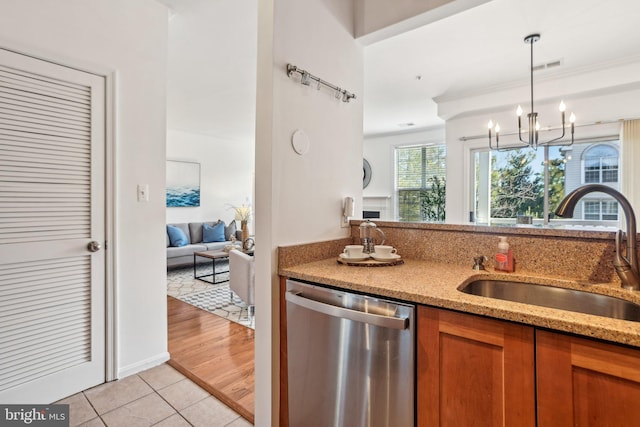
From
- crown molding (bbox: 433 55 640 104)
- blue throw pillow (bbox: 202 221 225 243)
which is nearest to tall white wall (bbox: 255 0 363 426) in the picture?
crown molding (bbox: 433 55 640 104)

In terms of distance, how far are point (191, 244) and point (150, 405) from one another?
4198 millimetres

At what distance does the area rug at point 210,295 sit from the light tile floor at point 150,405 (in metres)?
1.02

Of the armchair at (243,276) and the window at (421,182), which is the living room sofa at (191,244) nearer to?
the armchair at (243,276)

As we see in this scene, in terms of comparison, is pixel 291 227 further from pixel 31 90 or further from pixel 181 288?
pixel 181 288

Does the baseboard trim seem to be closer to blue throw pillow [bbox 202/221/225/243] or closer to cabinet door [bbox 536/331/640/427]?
cabinet door [bbox 536/331/640/427]

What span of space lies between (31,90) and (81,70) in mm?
282

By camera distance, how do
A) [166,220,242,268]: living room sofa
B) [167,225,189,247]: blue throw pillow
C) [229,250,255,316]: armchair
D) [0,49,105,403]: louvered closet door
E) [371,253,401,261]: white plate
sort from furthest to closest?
[167,225,189,247]: blue throw pillow, [166,220,242,268]: living room sofa, [229,250,255,316]: armchair, [0,49,105,403]: louvered closet door, [371,253,401,261]: white plate

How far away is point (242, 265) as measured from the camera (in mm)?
3123

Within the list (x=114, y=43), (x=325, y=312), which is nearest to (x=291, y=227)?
(x=325, y=312)

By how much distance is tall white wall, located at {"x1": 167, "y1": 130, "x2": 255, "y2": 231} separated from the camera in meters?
6.03

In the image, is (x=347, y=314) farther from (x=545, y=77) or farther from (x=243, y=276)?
(x=545, y=77)

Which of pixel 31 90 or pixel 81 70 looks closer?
pixel 31 90

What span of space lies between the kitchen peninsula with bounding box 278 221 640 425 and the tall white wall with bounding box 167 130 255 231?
532 cm

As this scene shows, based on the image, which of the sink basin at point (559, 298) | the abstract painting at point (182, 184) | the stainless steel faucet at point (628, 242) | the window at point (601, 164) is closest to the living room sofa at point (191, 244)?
the abstract painting at point (182, 184)
